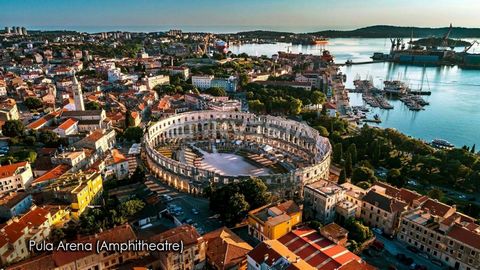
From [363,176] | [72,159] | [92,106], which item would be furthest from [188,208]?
[92,106]

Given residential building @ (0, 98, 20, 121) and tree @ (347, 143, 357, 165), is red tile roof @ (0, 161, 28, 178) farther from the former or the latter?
tree @ (347, 143, 357, 165)

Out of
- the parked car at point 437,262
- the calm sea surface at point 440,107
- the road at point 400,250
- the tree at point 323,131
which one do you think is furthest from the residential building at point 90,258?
the calm sea surface at point 440,107

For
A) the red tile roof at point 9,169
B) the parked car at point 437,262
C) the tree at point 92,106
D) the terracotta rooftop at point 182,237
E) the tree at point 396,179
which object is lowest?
the parked car at point 437,262

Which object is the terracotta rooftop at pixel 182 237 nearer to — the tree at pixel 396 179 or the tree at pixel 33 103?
the tree at pixel 396 179

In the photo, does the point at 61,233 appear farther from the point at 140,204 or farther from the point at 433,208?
the point at 433,208

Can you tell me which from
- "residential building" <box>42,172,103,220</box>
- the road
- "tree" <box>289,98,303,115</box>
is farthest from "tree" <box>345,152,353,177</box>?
"residential building" <box>42,172,103,220</box>

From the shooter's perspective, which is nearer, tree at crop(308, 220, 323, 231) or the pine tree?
tree at crop(308, 220, 323, 231)

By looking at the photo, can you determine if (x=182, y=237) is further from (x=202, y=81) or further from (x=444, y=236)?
(x=202, y=81)
